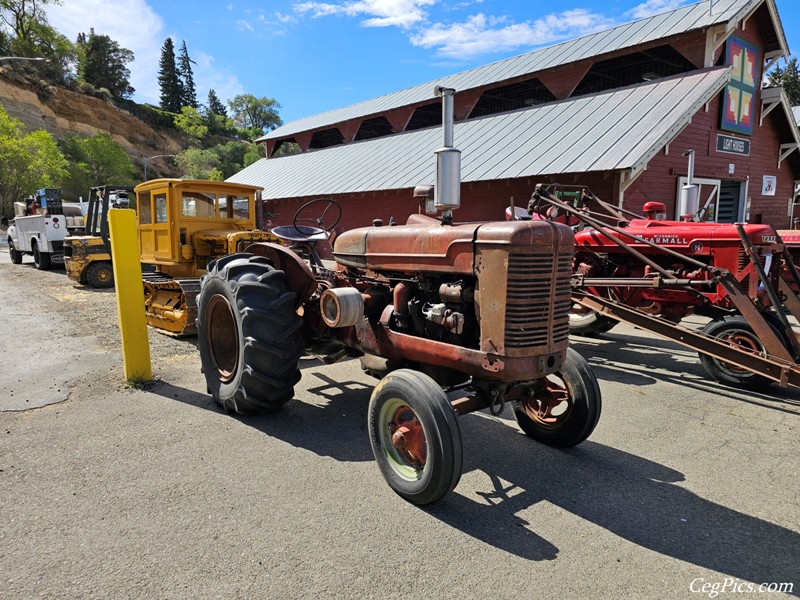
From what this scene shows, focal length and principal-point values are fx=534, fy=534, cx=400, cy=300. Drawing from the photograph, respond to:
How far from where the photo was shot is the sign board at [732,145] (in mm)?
13625

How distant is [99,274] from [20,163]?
29.5m

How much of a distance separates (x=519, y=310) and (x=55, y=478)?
2.96 m

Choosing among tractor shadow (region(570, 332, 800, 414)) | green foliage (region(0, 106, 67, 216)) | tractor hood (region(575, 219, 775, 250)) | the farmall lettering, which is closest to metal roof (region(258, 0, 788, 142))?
tractor hood (region(575, 219, 775, 250))

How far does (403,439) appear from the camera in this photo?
307 cm

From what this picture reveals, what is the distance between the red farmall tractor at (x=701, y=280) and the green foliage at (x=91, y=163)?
160 ft

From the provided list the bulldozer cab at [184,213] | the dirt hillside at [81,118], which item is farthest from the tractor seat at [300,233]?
the dirt hillside at [81,118]

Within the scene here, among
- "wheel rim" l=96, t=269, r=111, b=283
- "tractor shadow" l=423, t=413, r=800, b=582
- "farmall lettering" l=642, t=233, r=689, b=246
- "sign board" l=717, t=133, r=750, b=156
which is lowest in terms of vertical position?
"tractor shadow" l=423, t=413, r=800, b=582

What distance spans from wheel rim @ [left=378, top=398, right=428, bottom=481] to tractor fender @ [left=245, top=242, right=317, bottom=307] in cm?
144

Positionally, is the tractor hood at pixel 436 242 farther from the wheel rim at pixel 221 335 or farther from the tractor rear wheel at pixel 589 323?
the tractor rear wheel at pixel 589 323

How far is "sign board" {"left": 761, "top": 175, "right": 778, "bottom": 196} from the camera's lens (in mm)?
15492

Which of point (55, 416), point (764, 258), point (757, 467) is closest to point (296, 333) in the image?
point (55, 416)

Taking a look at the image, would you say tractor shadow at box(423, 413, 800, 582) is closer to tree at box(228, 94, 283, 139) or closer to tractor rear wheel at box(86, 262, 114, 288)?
tractor rear wheel at box(86, 262, 114, 288)

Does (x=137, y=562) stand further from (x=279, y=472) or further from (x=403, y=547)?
(x=403, y=547)

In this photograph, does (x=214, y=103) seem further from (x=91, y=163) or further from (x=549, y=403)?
(x=549, y=403)
